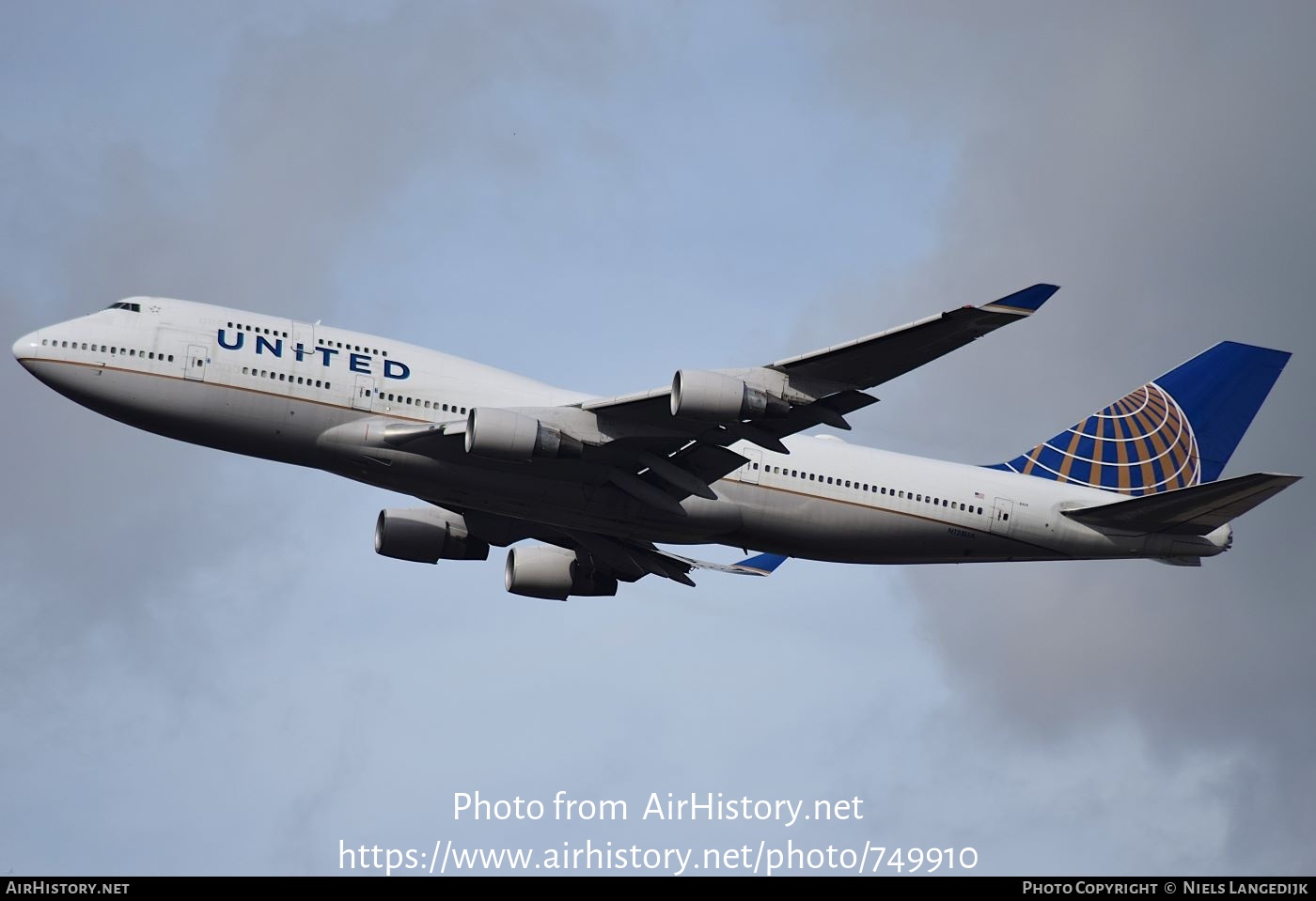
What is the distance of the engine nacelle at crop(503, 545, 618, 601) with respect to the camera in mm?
46812

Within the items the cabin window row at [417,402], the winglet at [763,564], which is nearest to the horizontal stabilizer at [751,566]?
the winglet at [763,564]

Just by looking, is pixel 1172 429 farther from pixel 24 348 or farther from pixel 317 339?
pixel 24 348

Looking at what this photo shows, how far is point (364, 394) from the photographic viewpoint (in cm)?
3716

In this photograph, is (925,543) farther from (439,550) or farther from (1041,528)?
(439,550)

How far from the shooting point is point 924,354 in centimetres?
3391

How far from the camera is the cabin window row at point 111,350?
120ft

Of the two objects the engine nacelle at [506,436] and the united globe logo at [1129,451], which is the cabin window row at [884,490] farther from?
the engine nacelle at [506,436]

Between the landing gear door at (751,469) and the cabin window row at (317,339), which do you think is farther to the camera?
the landing gear door at (751,469)

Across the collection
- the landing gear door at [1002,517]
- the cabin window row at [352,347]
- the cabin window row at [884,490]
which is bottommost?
the landing gear door at [1002,517]

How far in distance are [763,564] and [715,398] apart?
514 inches

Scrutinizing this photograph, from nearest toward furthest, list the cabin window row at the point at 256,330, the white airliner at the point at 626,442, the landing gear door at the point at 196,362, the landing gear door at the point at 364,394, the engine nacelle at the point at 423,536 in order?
1. the white airliner at the point at 626,442
2. the landing gear door at the point at 196,362
3. the landing gear door at the point at 364,394
4. the cabin window row at the point at 256,330
5. the engine nacelle at the point at 423,536

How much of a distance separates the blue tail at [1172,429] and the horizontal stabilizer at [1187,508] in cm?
325

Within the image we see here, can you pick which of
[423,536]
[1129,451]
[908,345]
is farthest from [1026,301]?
[423,536]

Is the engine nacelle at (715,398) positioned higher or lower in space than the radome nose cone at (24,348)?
lower
